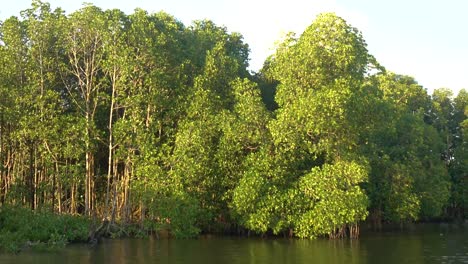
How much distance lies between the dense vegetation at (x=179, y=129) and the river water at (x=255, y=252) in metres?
2.95

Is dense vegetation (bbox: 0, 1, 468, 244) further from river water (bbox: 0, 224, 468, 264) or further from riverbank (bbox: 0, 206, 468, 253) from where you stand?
river water (bbox: 0, 224, 468, 264)

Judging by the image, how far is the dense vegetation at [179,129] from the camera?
42.3 metres

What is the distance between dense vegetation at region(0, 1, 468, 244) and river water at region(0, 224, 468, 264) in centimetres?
295

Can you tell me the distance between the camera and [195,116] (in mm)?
48406

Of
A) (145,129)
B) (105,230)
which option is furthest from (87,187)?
(145,129)

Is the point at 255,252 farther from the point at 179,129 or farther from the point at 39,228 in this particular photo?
the point at 179,129

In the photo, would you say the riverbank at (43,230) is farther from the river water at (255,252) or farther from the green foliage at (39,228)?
the river water at (255,252)

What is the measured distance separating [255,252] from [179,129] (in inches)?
710

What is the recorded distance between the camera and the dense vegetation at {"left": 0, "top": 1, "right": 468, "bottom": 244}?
139ft

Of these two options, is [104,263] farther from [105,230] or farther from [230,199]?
[230,199]

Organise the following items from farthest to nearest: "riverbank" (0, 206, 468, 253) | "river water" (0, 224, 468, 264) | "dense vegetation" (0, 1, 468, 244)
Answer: "dense vegetation" (0, 1, 468, 244), "riverbank" (0, 206, 468, 253), "river water" (0, 224, 468, 264)

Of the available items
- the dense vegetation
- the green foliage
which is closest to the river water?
the green foliage

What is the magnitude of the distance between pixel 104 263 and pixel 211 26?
40.4 meters

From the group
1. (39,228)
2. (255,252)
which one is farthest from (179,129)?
(255,252)
